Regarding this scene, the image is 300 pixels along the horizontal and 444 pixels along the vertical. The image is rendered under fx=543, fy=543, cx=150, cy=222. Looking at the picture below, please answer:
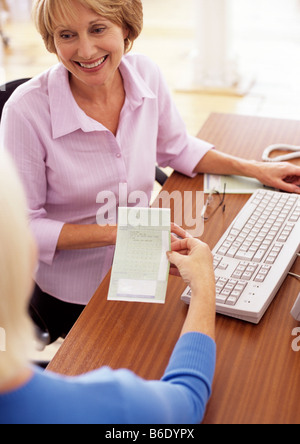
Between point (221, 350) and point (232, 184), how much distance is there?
664 mm

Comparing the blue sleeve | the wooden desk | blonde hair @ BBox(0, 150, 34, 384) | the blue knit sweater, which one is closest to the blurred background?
the wooden desk

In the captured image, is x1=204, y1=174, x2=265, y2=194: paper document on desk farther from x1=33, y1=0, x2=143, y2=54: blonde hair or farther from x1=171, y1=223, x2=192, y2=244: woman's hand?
x1=33, y1=0, x2=143, y2=54: blonde hair

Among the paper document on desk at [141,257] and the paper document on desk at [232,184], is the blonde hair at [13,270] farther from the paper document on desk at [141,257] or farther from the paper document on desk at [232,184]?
the paper document on desk at [232,184]

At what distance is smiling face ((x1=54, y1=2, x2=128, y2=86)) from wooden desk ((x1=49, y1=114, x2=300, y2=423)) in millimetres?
582

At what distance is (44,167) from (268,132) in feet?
2.67

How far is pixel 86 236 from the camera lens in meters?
1.40

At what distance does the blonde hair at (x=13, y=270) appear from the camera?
0.66 m

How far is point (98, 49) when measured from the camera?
56.9 inches

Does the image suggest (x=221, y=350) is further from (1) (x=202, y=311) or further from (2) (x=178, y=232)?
(2) (x=178, y=232)

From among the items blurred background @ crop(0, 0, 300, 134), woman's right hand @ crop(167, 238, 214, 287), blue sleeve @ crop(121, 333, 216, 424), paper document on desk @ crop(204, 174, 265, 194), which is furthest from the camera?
blurred background @ crop(0, 0, 300, 134)

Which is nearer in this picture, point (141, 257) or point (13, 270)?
point (13, 270)

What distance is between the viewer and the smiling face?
1361mm

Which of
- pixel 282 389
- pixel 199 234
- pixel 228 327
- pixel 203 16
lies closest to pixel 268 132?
pixel 199 234

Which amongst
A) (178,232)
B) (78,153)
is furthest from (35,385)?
(78,153)
